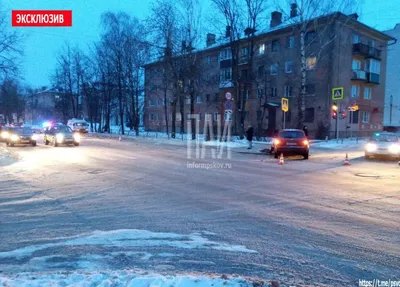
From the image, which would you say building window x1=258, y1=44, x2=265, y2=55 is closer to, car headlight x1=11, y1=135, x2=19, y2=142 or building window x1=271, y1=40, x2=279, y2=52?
building window x1=271, y1=40, x2=279, y2=52

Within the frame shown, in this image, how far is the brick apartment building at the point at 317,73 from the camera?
35156 millimetres

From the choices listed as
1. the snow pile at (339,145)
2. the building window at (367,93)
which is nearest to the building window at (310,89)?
the building window at (367,93)

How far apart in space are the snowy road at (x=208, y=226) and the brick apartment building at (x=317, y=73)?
23.6 metres

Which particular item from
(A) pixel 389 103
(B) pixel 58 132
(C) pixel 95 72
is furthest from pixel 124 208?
(A) pixel 389 103

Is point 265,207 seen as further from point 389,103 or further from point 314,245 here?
point 389,103

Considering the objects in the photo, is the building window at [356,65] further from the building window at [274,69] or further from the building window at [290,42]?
the building window at [274,69]

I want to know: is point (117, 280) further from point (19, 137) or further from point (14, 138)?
point (14, 138)

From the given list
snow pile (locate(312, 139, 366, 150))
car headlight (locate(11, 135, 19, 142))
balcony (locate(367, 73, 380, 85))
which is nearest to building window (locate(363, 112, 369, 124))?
balcony (locate(367, 73, 380, 85))

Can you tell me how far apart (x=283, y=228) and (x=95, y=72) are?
1937 inches

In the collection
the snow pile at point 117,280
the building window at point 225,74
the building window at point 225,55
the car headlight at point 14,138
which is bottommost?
the snow pile at point 117,280

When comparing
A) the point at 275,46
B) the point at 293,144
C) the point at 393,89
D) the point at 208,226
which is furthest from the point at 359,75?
the point at 208,226

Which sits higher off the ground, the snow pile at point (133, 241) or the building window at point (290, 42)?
the building window at point (290, 42)

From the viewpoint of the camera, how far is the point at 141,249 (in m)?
4.59

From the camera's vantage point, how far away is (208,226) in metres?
5.63
